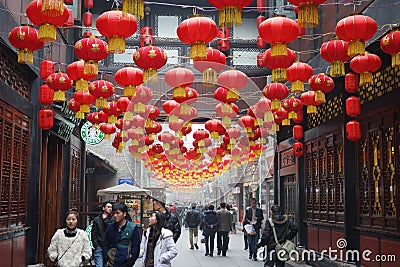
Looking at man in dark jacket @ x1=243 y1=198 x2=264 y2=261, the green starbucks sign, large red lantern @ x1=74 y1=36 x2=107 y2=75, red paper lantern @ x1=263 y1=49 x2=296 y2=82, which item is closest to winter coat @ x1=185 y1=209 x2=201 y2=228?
man in dark jacket @ x1=243 y1=198 x2=264 y2=261

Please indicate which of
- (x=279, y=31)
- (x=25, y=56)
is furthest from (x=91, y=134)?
(x=279, y=31)

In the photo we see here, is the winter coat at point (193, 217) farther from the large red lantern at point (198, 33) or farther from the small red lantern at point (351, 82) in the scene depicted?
the large red lantern at point (198, 33)

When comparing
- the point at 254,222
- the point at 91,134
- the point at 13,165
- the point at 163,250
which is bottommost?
the point at 254,222

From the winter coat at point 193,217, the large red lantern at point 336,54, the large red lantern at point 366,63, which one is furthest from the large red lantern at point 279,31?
the winter coat at point 193,217

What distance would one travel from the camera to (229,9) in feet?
26.3

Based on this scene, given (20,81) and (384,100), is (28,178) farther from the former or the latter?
(384,100)

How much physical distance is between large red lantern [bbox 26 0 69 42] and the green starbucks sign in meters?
11.1

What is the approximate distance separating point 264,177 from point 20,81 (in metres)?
16.7

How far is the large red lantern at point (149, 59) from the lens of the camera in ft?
33.4

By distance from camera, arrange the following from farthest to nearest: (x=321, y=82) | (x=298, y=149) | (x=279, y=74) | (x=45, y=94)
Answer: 1. (x=298, y=149)
2. (x=45, y=94)
3. (x=321, y=82)
4. (x=279, y=74)

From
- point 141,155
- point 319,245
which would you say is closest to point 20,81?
point 141,155

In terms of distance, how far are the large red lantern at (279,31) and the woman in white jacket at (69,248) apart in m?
3.86

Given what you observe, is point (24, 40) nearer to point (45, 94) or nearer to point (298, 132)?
point (45, 94)

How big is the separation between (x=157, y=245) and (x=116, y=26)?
336 cm
